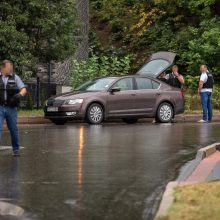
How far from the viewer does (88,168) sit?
35.2 ft

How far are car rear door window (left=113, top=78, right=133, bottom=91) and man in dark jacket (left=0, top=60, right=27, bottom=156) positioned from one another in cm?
953

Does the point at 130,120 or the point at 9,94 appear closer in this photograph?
the point at 9,94

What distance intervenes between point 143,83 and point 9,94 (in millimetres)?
10407

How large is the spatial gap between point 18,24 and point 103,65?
528 centimetres

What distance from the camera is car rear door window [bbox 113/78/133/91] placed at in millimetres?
21562

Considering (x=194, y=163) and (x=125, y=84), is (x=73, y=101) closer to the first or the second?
(x=125, y=84)

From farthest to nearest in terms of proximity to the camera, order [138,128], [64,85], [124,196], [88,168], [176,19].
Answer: [176,19] < [64,85] < [138,128] < [88,168] < [124,196]

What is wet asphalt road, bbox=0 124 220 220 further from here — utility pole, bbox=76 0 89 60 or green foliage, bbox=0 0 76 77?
utility pole, bbox=76 0 89 60

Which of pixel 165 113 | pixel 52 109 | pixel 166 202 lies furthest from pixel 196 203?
pixel 165 113

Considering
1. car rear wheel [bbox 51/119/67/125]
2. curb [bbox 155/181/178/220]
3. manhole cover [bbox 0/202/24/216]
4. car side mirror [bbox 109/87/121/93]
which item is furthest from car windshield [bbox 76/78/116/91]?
manhole cover [bbox 0/202/24/216]

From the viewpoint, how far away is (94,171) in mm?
10414

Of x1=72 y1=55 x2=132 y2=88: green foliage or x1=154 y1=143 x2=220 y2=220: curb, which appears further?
x1=72 y1=55 x2=132 y2=88: green foliage

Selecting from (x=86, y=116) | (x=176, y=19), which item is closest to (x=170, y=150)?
(x=86, y=116)

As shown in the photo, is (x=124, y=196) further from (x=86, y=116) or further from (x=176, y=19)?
(x=176, y=19)
